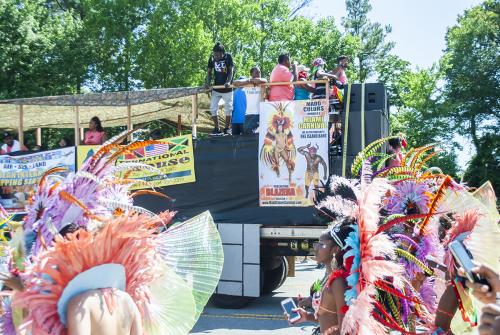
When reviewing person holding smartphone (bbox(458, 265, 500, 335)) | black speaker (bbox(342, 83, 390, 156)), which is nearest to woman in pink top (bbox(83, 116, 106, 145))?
black speaker (bbox(342, 83, 390, 156))

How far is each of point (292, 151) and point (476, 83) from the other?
2562 centimetres

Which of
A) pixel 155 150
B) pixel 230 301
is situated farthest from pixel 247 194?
pixel 155 150

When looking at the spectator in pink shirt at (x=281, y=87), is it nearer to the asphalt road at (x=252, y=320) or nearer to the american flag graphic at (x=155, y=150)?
the american flag graphic at (x=155, y=150)

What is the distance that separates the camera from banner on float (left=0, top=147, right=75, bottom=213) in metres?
10.4

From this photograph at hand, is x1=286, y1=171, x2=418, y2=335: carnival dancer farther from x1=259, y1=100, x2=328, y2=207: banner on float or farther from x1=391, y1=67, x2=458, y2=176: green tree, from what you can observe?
x1=391, y1=67, x2=458, y2=176: green tree

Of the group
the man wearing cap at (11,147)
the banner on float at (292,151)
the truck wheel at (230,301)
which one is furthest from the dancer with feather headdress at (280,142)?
the man wearing cap at (11,147)

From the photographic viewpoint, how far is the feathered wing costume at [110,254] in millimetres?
→ 2637

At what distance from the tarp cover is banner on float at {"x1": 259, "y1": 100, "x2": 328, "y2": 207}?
0.15 m

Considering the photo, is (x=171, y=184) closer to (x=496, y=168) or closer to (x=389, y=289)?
(x=389, y=289)

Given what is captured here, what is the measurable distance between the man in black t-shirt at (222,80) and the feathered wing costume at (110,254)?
6184 mm

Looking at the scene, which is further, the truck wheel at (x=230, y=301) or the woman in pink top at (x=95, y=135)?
the woman in pink top at (x=95, y=135)

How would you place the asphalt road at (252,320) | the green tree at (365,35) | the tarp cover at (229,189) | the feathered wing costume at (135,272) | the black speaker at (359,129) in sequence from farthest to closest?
the green tree at (365,35) → the tarp cover at (229,189) → the black speaker at (359,129) → the asphalt road at (252,320) → the feathered wing costume at (135,272)

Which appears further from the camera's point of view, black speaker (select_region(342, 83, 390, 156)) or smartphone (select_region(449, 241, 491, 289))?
black speaker (select_region(342, 83, 390, 156))

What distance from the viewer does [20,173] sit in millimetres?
10672
